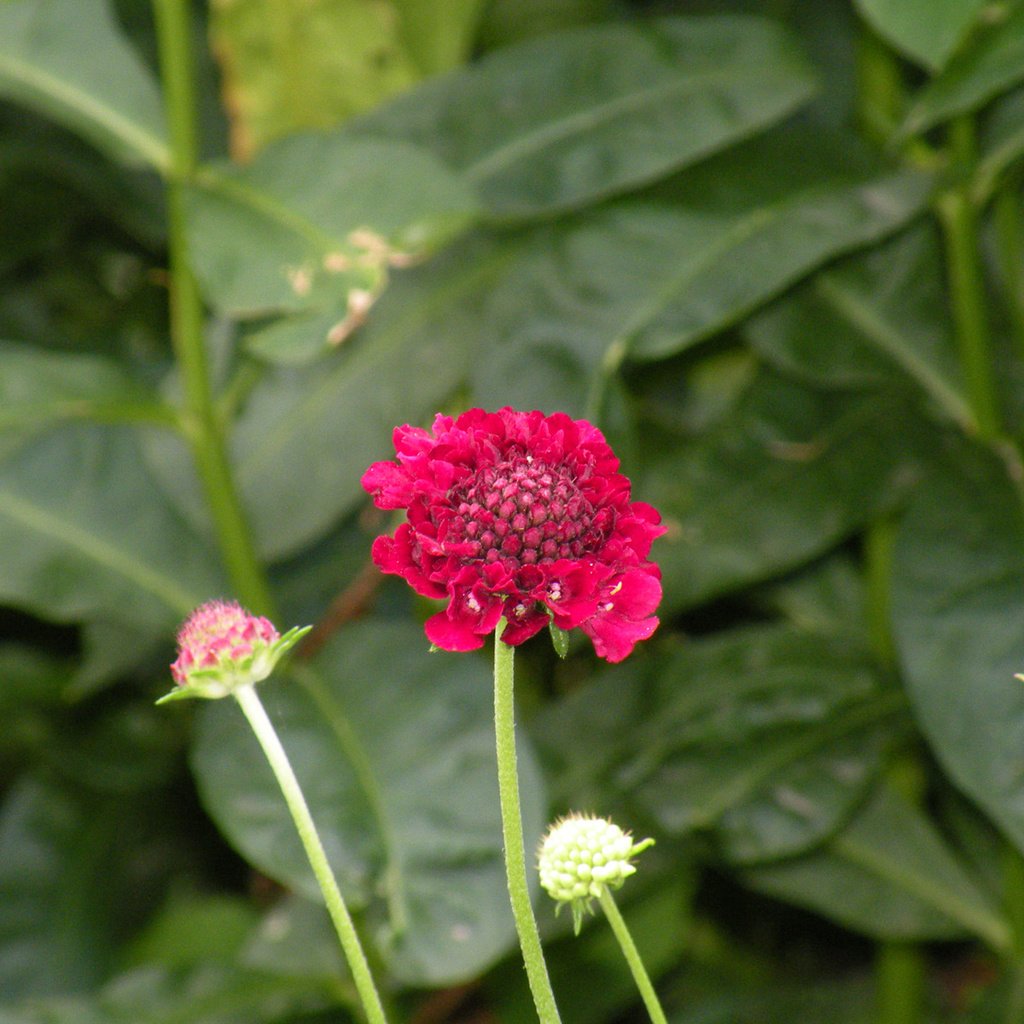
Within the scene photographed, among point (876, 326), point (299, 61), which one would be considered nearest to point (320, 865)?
point (876, 326)

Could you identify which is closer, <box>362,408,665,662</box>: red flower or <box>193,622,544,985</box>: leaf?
<box>362,408,665,662</box>: red flower

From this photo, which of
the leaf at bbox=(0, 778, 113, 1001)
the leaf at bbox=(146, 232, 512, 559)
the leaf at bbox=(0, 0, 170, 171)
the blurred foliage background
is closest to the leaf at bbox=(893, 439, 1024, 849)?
the blurred foliage background

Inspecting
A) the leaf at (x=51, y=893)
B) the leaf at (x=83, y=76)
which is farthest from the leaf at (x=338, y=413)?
the leaf at (x=51, y=893)

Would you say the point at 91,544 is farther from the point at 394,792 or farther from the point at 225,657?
the point at 225,657

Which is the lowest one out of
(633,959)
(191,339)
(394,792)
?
(394,792)

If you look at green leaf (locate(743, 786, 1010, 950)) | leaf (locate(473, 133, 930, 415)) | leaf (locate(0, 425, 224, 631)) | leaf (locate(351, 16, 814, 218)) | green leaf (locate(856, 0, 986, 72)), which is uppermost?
green leaf (locate(856, 0, 986, 72))

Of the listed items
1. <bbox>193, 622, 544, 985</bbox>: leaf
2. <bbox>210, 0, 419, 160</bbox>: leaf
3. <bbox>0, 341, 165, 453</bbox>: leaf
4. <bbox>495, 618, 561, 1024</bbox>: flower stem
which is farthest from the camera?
<bbox>210, 0, 419, 160</bbox>: leaf

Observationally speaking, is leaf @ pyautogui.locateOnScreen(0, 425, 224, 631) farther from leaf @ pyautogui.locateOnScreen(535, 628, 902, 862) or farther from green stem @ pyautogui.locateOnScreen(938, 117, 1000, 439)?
green stem @ pyautogui.locateOnScreen(938, 117, 1000, 439)

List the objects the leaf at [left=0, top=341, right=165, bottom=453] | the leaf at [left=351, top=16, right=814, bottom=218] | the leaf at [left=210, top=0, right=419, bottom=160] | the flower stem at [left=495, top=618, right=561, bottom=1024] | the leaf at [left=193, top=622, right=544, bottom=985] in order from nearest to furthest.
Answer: the flower stem at [left=495, top=618, right=561, bottom=1024]
the leaf at [left=193, top=622, right=544, bottom=985]
the leaf at [left=0, top=341, right=165, bottom=453]
the leaf at [left=351, top=16, right=814, bottom=218]
the leaf at [left=210, top=0, right=419, bottom=160]
